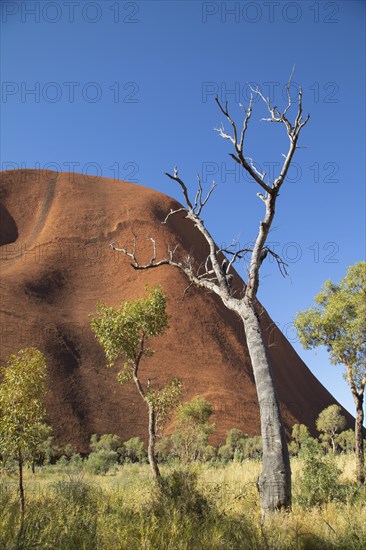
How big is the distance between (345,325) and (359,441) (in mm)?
4056

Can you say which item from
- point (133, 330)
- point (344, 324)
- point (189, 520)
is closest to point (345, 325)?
point (344, 324)

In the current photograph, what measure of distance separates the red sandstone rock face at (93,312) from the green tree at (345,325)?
102 ft

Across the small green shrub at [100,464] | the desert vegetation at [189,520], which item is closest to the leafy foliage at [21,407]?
the desert vegetation at [189,520]

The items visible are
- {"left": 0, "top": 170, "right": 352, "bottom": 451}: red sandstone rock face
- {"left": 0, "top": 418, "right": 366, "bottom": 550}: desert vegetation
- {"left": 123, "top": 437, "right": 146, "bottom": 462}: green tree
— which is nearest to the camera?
{"left": 0, "top": 418, "right": 366, "bottom": 550}: desert vegetation

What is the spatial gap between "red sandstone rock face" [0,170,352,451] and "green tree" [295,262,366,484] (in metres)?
30.9

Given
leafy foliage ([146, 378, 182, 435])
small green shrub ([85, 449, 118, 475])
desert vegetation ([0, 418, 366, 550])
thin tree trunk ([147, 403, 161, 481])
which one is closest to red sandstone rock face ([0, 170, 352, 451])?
small green shrub ([85, 449, 118, 475])

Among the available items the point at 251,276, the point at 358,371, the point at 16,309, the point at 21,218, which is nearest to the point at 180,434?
the point at 358,371

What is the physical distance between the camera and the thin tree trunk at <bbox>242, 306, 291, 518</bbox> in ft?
21.0

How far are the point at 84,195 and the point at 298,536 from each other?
8350cm

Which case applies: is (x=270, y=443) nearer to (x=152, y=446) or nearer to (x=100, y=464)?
(x=152, y=446)

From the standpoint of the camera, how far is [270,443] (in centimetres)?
685

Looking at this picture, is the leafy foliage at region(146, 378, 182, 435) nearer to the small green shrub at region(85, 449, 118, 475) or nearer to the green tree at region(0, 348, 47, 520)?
the green tree at region(0, 348, 47, 520)

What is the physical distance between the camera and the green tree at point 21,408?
10.5 metres

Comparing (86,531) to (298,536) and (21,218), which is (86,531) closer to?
(298,536)
